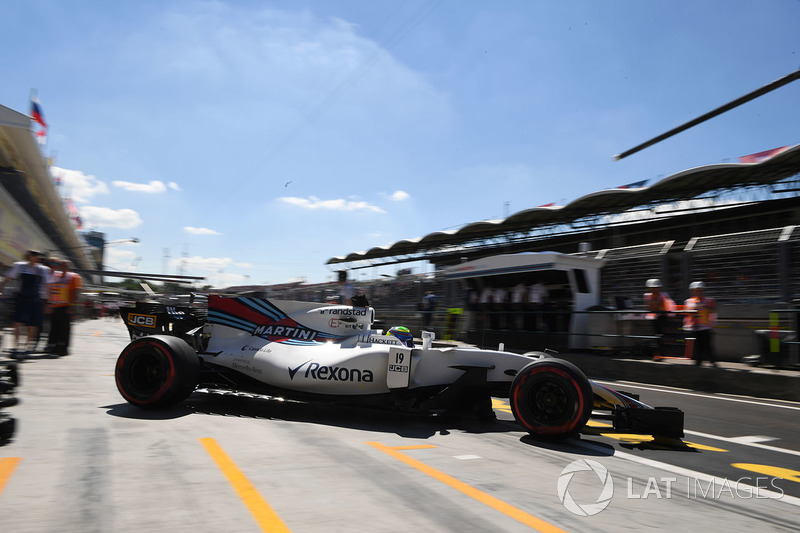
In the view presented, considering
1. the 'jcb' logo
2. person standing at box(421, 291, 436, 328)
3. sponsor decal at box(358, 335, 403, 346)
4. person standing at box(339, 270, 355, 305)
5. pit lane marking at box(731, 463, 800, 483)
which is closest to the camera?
pit lane marking at box(731, 463, 800, 483)

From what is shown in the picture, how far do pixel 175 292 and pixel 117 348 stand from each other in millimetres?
5776

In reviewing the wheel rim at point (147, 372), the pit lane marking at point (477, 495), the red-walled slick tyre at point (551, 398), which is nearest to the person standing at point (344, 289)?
the wheel rim at point (147, 372)

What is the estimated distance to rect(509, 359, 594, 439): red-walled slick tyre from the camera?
4422 mm

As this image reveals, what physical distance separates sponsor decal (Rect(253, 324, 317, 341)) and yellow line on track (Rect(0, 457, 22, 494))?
2.84 m

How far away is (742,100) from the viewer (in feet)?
17.7

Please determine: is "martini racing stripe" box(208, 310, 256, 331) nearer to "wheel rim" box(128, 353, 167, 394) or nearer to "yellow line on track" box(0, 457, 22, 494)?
"wheel rim" box(128, 353, 167, 394)

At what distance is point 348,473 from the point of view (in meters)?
3.39

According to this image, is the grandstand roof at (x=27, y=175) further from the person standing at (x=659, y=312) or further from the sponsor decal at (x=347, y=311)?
the person standing at (x=659, y=312)

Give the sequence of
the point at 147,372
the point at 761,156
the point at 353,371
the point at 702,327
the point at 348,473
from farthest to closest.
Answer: the point at 761,156, the point at 702,327, the point at 147,372, the point at 353,371, the point at 348,473

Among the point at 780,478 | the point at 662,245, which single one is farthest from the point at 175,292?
the point at 662,245

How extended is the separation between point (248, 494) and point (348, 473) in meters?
0.71

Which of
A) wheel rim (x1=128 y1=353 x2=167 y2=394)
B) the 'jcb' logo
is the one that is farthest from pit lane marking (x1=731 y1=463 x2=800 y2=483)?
the 'jcb' logo

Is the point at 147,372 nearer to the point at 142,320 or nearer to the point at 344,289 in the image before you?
the point at 142,320

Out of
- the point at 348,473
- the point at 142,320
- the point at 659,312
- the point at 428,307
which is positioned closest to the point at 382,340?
the point at 348,473
